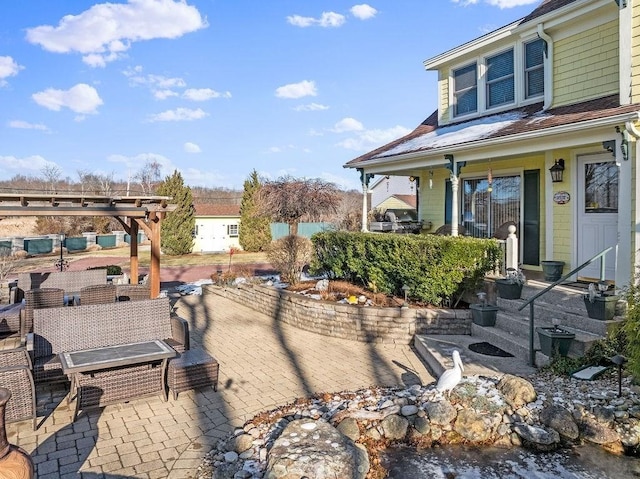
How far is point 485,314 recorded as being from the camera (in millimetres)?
7305

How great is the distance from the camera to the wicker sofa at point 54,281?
9094 mm

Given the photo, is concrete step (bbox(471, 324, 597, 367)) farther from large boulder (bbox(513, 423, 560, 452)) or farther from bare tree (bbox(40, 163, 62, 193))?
bare tree (bbox(40, 163, 62, 193))

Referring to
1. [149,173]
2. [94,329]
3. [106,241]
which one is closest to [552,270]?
[94,329]

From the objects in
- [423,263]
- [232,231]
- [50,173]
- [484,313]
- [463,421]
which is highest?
[50,173]

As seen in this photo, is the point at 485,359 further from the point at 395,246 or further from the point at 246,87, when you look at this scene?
the point at 246,87

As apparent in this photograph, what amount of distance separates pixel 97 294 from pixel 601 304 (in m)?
7.80

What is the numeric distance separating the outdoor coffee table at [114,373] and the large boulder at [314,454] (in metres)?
1.88

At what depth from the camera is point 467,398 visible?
4559mm

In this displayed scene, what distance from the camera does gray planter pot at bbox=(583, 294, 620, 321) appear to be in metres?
5.96

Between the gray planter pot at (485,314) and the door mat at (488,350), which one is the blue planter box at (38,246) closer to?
the gray planter pot at (485,314)

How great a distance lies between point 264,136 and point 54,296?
76.2ft

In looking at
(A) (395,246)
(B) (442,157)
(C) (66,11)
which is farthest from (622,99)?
(C) (66,11)

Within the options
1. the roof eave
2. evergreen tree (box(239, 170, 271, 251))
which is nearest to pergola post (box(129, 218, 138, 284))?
the roof eave

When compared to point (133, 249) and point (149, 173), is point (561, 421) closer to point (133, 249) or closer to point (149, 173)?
point (133, 249)
